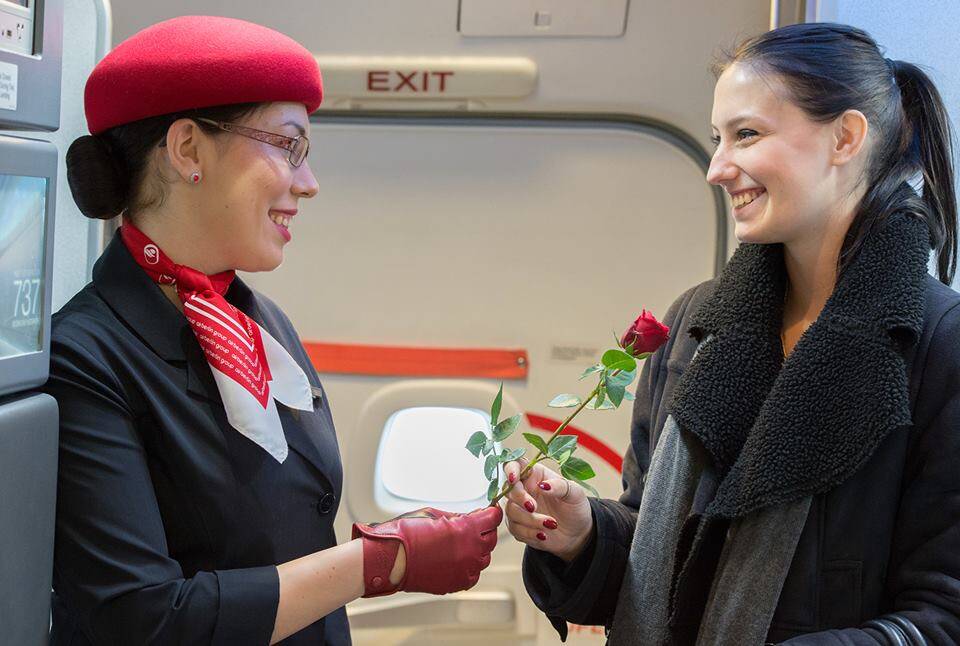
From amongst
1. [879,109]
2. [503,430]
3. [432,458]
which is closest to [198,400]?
[503,430]

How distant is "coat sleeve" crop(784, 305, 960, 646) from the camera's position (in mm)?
1459

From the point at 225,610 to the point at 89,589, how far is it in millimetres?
189

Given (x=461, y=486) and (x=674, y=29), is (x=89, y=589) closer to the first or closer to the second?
(x=461, y=486)

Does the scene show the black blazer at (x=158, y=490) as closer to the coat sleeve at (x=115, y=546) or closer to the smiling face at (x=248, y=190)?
the coat sleeve at (x=115, y=546)

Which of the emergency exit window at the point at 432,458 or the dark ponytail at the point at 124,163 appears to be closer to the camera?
the dark ponytail at the point at 124,163

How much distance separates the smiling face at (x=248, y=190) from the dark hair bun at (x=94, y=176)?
0.14m

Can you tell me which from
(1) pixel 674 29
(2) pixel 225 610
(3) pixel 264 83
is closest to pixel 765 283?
(3) pixel 264 83

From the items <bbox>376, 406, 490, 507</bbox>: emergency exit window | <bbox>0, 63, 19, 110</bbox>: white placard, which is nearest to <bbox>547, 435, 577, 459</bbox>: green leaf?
<bbox>0, 63, 19, 110</bbox>: white placard

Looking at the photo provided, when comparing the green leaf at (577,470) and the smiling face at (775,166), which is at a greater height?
the smiling face at (775,166)

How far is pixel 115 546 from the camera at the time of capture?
1.44 metres

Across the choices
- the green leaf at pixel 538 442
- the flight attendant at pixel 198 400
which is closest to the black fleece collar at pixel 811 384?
the green leaf at pixel 538 442

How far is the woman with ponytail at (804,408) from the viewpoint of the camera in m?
1.54

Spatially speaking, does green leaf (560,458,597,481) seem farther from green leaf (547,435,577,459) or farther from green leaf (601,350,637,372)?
green leaf (601,350,637,372)

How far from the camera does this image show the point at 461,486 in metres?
3.25
